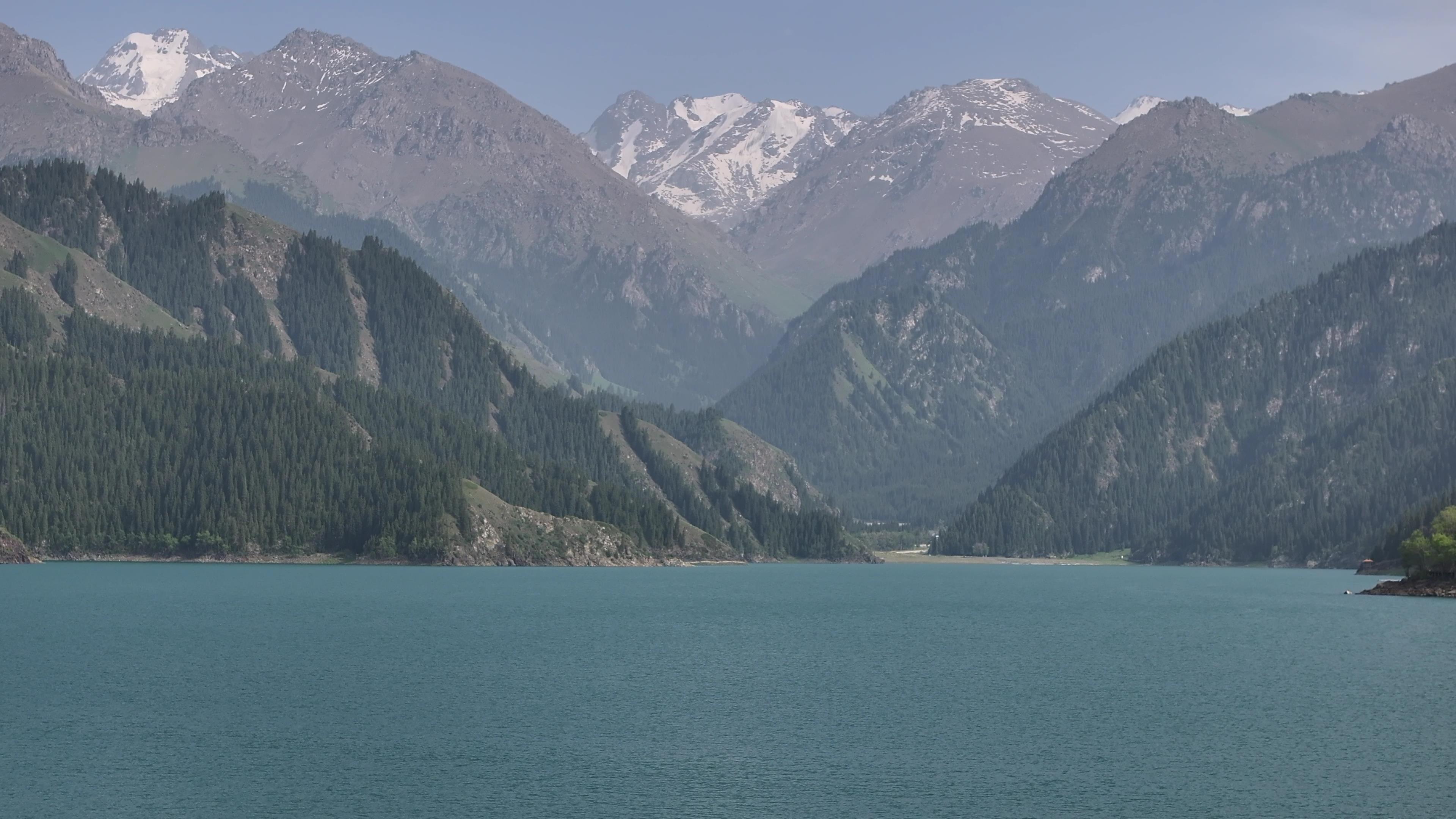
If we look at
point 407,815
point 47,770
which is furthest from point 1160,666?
point 47,770

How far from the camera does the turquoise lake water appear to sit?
86562 mm

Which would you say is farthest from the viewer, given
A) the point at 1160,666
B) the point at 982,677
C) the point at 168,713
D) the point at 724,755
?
the point at 1160,666

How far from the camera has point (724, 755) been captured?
98000 mm

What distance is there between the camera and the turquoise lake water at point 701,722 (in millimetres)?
86562

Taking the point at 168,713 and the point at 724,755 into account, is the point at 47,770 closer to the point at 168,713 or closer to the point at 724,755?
the point at 168,713

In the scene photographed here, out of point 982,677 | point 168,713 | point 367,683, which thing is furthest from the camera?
point 982,677

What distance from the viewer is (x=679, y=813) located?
8338 cm

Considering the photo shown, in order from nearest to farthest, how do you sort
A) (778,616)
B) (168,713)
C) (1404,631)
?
(168,713) < (1404,631) < (778,616)

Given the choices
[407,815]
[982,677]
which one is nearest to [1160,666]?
[982,677]

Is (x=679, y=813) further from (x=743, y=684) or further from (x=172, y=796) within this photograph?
(x=743, y=684)

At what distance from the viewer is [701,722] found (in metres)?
109

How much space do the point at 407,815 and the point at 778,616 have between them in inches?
4654

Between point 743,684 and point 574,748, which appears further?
point 743,684

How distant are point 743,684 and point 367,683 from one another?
28092 millimetres
